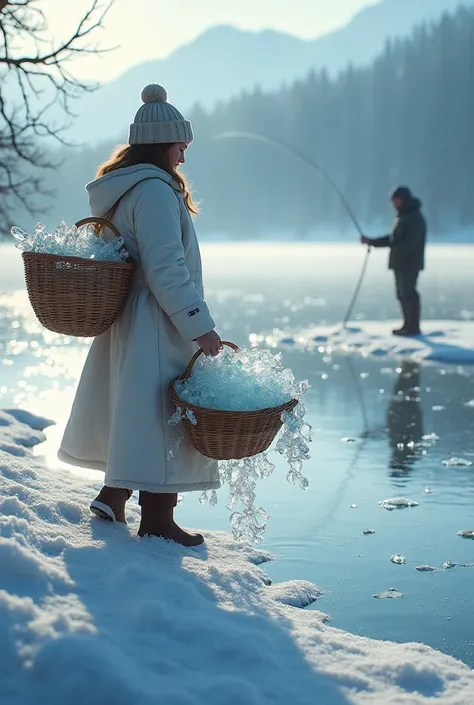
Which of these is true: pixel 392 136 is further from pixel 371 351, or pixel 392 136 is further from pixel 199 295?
pixel 199 295

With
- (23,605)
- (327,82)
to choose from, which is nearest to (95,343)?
(23,605)

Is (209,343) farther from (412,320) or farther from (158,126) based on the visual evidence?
(412,320)

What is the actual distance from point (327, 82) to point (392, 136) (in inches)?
361

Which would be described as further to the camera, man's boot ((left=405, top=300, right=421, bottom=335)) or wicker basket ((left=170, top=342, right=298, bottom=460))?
man's boot ((left=405, top=300, right=421, bottom=335))

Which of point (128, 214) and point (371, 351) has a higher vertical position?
point (128, 214)

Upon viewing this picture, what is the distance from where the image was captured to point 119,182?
383 cm

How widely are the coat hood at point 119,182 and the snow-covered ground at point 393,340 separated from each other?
→ 7.48 m

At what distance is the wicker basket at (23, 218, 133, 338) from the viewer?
3.75 meters

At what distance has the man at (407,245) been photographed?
39.7ft

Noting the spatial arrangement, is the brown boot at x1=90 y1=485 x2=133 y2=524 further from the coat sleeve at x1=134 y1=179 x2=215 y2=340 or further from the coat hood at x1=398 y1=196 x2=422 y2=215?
the coat hood at x1=398 y1=196 x2=422 y2=215

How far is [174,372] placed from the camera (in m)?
3.91

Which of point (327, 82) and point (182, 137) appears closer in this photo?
point (182, 137)

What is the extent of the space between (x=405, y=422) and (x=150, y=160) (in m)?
4.23

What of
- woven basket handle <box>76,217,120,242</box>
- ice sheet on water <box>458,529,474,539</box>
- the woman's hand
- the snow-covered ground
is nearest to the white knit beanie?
woven basket handle <box>76,217,120,242</box>
